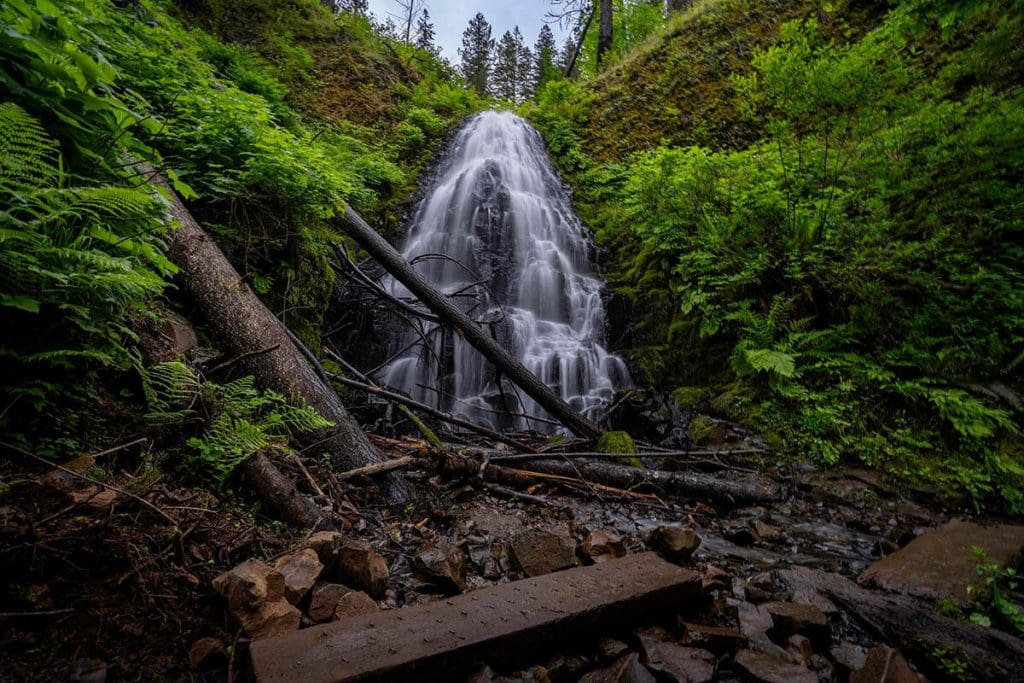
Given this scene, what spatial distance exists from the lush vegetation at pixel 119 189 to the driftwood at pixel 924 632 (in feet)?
11.4

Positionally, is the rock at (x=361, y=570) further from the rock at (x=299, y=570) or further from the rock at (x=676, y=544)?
the rock at (x=676, y=544)

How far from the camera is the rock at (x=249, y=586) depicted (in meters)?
1.43

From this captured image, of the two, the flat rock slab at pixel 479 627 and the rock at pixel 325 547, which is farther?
the rock at pixel 325 547

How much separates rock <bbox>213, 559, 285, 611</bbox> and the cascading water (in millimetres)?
3302

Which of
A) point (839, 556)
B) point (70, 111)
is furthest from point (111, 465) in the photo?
point (839, 556)

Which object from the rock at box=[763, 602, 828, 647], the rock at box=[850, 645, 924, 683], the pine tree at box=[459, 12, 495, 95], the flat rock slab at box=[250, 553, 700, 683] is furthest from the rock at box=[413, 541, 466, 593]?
the pine tree at box=[459, 12, 495, 95]

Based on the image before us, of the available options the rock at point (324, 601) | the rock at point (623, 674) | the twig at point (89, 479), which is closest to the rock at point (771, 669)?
the rock at point (623, 674)

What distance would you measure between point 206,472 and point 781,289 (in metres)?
6.51

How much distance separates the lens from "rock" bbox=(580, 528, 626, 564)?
2.16m

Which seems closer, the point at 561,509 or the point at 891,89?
the point at 561,509

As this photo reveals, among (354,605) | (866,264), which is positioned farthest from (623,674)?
(866,264)

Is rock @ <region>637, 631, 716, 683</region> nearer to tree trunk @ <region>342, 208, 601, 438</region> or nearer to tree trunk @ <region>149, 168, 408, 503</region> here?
tree trunk @ <region>149, 168, 408, 503</region>

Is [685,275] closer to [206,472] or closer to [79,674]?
[206,472]

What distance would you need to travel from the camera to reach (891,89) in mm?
5055
